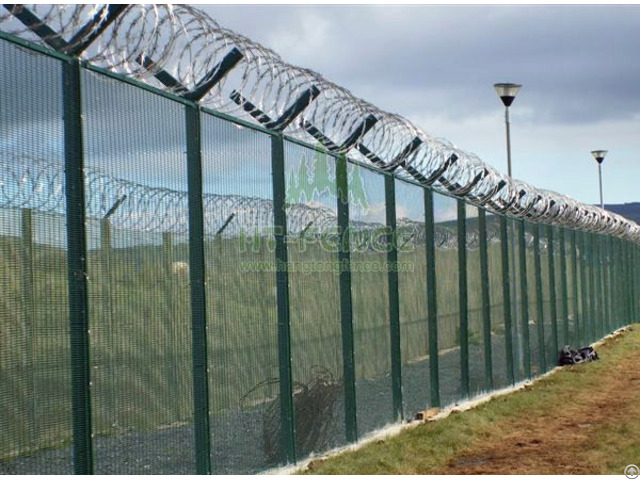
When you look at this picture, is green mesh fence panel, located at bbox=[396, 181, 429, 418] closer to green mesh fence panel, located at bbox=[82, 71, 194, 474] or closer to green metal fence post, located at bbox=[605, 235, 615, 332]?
green mesh fence panel, located at bbox=[82, 71, 194, 474]

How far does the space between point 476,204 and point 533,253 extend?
153 inches

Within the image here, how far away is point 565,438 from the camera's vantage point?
943cm

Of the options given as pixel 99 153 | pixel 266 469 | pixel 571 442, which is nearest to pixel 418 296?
pixel 571 442

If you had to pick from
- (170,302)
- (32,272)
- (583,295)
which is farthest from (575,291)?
(32,272)

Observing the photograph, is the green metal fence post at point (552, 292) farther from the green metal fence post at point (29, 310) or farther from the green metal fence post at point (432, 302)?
the green metal fence post at point (29, 310)

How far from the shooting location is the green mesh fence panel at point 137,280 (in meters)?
5.06

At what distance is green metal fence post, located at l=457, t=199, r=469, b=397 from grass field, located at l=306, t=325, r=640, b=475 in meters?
0.42

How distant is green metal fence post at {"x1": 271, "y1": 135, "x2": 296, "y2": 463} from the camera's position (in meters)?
7.20

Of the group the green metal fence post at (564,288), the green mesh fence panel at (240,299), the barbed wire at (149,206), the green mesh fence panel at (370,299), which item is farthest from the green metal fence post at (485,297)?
the green mesh fence panel at (240,299)

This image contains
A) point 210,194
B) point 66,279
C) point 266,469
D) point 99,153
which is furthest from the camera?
point 266,469

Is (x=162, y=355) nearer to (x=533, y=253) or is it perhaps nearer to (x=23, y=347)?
(x=23, y=347)

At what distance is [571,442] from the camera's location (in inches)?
360

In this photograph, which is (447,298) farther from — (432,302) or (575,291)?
(575,291)

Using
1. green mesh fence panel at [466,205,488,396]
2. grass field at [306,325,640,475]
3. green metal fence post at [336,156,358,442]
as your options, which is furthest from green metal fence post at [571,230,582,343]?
green metal fence post at [336,156,358,442]
